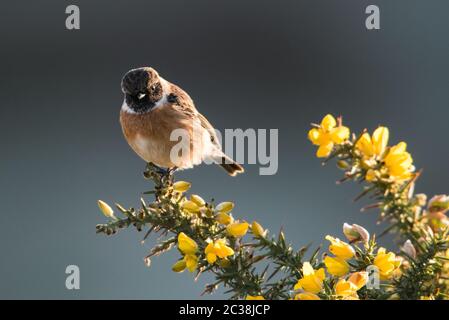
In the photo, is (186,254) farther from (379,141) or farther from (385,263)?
(379,141)

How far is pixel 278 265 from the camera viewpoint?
1674 millimetres

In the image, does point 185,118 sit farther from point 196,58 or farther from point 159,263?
point 196,58

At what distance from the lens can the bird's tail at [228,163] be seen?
4.11 metres

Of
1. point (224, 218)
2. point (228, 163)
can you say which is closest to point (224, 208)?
point (224, 218)

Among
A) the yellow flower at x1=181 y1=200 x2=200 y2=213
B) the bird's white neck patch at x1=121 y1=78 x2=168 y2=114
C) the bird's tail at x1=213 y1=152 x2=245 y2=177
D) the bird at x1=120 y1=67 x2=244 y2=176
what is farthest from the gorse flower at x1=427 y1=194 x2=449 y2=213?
the bird's tail at x1=213 y1=152 x2=245 y2=177

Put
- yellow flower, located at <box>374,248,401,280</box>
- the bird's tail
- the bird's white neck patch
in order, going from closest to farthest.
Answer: yellow flower, located at <box>374,248,401,280</box> < the bird's white neck patch < the bird's tail

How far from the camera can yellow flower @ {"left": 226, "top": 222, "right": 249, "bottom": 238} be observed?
5.36 feet

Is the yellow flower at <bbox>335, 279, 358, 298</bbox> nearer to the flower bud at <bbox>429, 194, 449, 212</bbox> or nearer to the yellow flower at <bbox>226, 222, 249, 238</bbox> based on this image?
the yellow flower at <bbox>226, 222, 249, 238</bbox>

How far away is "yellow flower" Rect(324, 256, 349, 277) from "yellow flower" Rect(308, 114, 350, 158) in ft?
1.21

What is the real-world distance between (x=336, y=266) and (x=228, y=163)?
2708 millimetres

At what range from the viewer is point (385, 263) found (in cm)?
146

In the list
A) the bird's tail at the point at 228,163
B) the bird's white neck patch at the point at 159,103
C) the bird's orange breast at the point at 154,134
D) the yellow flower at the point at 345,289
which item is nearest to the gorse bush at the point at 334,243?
the yellow flower at the point at 345,289

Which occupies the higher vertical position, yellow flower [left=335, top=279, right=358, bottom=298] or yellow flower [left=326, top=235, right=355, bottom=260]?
yellow flower [left=326, top=235, right=355, bottom=260]

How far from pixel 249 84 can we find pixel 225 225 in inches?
190
